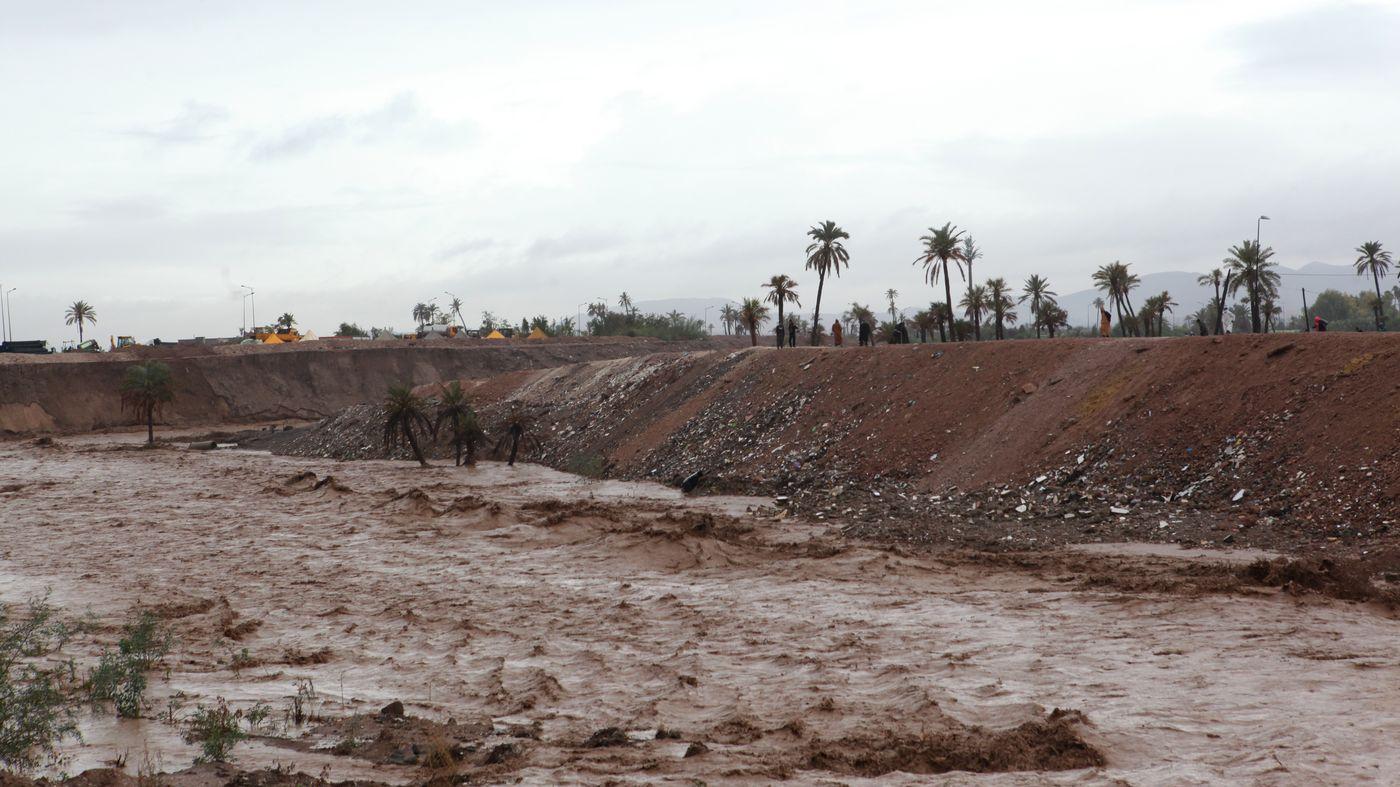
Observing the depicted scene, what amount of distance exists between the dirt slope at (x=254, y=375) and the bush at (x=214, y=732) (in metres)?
65.2

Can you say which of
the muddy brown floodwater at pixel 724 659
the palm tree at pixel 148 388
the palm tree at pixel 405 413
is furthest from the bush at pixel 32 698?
the palm tree at pixel 148 388

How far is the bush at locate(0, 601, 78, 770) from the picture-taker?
827 centimetres

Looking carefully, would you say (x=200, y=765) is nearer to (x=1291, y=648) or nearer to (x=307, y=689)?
(x=307, y=689)

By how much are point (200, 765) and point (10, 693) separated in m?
2.50

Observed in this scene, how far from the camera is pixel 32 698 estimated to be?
9430 mm

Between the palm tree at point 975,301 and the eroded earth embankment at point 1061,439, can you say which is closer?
the eroded earth embankment at point 1061,439

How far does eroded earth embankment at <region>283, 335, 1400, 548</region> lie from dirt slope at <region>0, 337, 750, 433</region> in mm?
42758

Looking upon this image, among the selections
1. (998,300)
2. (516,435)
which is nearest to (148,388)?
(516,435)

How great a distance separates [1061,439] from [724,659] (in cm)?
1443

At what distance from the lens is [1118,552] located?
17.2 m

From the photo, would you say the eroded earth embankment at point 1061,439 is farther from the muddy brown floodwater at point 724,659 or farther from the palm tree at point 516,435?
the muddy brown floodwater at point 724,659

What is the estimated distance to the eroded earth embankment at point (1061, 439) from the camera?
18.1 m

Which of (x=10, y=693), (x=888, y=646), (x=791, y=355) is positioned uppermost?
(x=791, y=355)

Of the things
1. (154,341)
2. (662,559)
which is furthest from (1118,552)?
(154,341)
